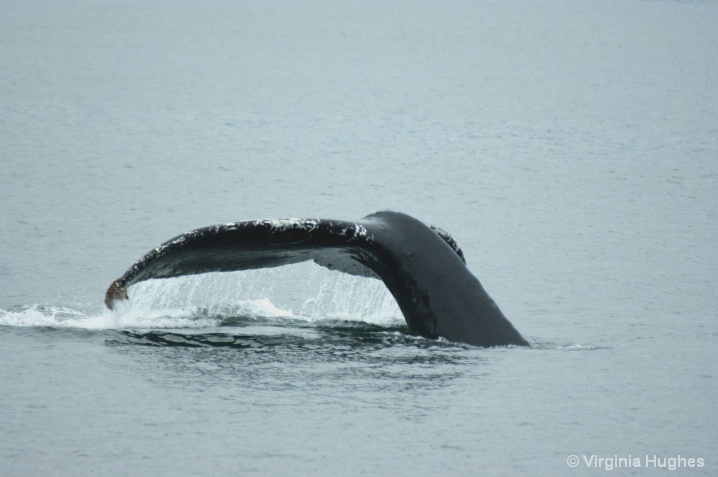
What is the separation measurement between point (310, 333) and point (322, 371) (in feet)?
4.83

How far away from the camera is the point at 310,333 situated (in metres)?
13.0

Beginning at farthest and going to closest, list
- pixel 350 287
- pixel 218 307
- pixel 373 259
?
1. pixel 350 287
2. pixel 218 307
3. pixel 373 259

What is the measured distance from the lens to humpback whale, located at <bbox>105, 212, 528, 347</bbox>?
10367 millimetres

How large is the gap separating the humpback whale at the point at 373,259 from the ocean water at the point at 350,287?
47 centimetres

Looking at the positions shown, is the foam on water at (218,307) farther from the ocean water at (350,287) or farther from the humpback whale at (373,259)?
the humpback whale at (373,259)

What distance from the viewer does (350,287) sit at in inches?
701

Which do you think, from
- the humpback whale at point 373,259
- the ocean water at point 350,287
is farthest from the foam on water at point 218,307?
the humpback whale at point 373,259

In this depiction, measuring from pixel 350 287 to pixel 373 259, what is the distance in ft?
21.9

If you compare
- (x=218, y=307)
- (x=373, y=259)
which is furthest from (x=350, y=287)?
(x=373, y=259)

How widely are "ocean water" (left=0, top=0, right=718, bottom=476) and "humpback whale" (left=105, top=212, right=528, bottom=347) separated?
1.53 ft

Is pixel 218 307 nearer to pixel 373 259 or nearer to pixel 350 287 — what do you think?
pixel 373 259

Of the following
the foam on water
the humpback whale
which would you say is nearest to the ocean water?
the foam on water

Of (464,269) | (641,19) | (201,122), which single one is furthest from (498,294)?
(641,19)

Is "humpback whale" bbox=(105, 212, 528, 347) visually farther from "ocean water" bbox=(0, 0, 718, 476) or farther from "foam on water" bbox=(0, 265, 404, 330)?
"foam on water" bbox=(0, 265, 404, 330)
